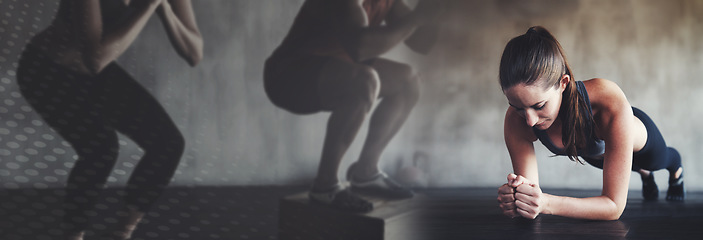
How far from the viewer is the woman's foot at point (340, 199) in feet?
5.25

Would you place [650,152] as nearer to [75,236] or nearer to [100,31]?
[75,236]

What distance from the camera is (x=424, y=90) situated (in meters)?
1.90

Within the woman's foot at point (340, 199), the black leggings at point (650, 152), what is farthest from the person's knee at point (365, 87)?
the black leggings at point (650, 152)

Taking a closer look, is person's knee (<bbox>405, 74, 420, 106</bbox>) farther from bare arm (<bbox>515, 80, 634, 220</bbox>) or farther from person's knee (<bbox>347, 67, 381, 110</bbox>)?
bare arm (<bbox>515, 80, 634, 220</bbox>)

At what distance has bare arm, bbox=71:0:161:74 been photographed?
1642mm

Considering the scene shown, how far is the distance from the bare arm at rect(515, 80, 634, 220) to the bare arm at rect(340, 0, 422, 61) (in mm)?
1173

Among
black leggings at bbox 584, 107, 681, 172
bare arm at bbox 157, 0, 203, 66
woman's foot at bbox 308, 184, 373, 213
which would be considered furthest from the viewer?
bare arm at bbox 157, 0, 203, 66

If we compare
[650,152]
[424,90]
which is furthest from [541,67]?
[424,90]

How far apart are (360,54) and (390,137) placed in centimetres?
38

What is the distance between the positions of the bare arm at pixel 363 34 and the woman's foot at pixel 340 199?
560mm

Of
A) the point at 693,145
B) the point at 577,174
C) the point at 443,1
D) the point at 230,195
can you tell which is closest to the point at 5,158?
the point at 230,195

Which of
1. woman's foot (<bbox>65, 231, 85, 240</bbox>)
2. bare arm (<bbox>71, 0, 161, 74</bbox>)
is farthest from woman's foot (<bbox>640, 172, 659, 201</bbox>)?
bare arm (<bbox>71, 0, 161, 74</bbox>)

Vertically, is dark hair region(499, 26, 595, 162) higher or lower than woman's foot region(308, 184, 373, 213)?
higher

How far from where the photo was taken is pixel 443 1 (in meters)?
1.95
